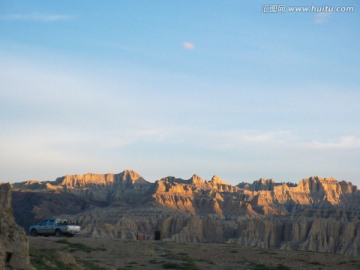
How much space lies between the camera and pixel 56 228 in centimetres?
4619

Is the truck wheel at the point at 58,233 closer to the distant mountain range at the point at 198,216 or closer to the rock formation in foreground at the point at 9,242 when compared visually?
the rock formation in foreground at the point at 9,242

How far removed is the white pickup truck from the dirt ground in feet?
27.7

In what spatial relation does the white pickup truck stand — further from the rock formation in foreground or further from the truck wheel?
the rock formation in foreground

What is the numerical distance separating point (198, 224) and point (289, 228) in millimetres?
17008

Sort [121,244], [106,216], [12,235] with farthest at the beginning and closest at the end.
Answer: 1. [106,216]
2. [121,244]
3. [12,235]

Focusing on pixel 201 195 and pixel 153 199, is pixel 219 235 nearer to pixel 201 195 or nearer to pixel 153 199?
pixel 153 199

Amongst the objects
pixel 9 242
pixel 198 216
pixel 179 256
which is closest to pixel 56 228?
pixel 179 256

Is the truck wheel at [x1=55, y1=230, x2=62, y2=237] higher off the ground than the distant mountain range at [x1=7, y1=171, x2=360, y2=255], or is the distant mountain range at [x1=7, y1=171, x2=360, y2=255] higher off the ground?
the distant mountain range at [x1=7, y1=171, x2=360, y2=255]

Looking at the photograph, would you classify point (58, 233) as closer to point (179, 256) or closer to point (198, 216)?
point (179, 256)

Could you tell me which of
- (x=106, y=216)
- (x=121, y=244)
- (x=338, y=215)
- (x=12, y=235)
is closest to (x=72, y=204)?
(x=106, y=216)

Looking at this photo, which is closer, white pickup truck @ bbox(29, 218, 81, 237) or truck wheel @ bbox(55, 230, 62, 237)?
white pickup truck @ bbox(29, 218, 81, 237)

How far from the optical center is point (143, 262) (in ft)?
104

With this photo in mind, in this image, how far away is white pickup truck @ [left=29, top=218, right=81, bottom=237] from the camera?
45.8 meters

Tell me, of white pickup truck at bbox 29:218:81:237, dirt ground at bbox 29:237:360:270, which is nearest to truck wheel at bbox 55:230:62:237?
white pickup truck at bbox 29:218:81:237
